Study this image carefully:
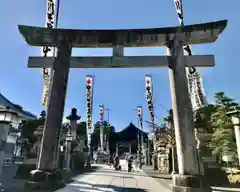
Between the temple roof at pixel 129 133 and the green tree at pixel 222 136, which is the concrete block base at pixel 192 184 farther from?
the temple roof at pixel 129 133

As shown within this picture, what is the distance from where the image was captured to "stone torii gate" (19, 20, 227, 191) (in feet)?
27.0

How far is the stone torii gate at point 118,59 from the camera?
8219 millimetres

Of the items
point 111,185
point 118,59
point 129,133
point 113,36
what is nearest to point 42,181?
point 111,185

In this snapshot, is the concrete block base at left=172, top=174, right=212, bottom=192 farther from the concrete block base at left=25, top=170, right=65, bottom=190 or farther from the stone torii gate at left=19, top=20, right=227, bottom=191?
the concrete block base at left=25, top=170, right=65, bottom=190

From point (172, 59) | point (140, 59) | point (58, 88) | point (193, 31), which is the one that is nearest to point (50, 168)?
point (58, 88)

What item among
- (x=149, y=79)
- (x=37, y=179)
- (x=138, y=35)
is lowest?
(x=37, y=179)

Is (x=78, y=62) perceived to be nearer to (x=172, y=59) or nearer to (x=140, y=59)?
(x=140, y=59)

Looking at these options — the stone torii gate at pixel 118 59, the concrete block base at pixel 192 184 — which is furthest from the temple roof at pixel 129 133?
the concrete block base at pixel 192 184

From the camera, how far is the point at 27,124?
31.8 meters

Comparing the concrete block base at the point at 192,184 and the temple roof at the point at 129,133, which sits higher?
the temple roof at the point at 129,133

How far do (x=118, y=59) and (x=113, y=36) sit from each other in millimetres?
1039

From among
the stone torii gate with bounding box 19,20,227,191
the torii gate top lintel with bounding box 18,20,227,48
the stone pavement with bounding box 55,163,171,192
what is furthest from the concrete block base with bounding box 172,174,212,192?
the torii gate top lintel with bounding box 18,20,227,48

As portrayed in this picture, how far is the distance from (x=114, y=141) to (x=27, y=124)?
40176 mm

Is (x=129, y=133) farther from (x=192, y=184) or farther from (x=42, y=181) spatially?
(x=192, y=184)
